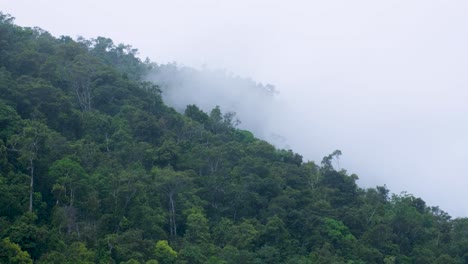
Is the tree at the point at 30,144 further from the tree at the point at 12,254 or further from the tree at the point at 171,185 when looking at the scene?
the tree at the point at 171,185

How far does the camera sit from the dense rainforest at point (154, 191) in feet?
97.9

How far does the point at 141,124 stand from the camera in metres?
41.2

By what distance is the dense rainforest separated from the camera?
97.9 ft

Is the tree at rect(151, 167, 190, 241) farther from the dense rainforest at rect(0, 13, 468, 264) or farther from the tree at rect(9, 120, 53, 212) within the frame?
the tree at rect(9, 120, 53, 212)

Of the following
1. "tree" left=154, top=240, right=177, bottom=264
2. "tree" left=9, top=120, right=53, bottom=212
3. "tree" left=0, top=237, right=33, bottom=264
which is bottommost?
"tree" left=0, top=237, right=33, bottom=264

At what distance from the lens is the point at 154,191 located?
1364 inches

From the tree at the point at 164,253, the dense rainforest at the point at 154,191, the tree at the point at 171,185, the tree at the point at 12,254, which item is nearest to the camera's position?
the tree at the point at 12,254

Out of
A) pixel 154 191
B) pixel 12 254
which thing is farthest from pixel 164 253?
pixel 12 254

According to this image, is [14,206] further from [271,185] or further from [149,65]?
[149,65]

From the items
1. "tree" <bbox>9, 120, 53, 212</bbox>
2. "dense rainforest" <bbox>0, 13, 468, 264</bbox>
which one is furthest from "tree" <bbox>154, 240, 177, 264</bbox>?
"tree" <bbox>9, 120, 53, 212</bbox>

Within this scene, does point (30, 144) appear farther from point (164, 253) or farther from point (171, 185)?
point (164, 253)

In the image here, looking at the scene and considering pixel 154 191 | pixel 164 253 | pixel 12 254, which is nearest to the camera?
pixel 12 254

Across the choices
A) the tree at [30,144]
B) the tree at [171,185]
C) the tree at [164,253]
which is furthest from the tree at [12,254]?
the tree at [171,185]

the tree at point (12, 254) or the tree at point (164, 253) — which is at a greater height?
→ the tree at point (164, 253)
